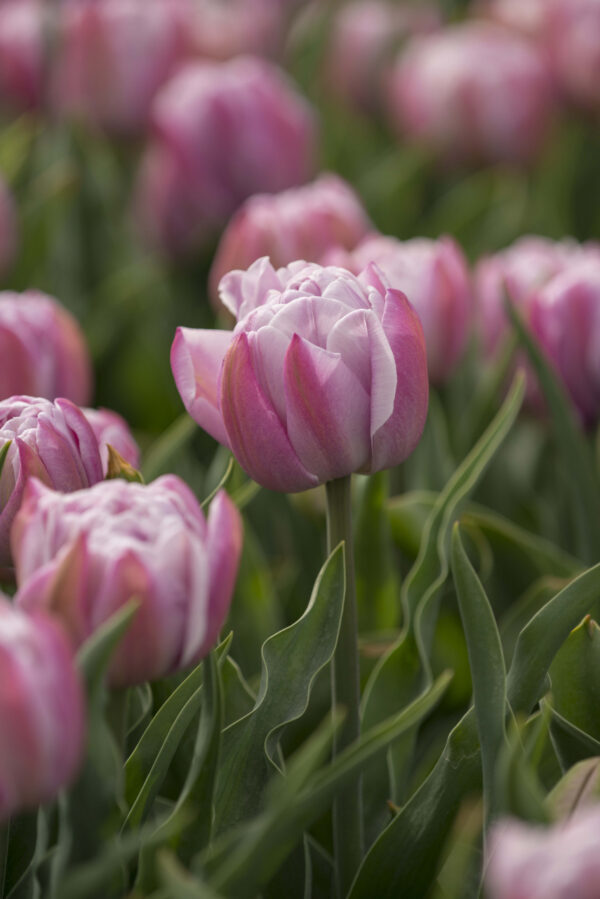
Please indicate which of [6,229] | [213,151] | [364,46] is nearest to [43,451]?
[6,229]

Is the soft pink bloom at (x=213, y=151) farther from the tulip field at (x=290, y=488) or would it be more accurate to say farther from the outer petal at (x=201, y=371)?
the outer petal at (x=201, y=371)

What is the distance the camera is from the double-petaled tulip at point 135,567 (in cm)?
38

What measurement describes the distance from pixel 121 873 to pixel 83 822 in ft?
0.21

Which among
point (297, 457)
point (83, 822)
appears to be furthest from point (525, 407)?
point (83, 822)

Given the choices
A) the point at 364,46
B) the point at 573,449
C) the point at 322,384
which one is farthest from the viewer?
the point at 364,46

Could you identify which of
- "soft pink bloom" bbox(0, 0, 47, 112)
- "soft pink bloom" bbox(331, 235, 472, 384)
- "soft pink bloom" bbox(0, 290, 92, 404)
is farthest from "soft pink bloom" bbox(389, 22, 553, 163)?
"soft pink bloom" bbox(0, 290, 92, 404)

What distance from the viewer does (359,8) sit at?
71.9 inches

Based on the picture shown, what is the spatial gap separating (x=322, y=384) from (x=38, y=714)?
0.18 m

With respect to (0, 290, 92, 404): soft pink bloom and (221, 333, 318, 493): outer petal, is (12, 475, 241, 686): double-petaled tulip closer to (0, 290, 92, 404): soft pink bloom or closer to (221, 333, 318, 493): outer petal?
(221, 333, 318, 493): outer petal

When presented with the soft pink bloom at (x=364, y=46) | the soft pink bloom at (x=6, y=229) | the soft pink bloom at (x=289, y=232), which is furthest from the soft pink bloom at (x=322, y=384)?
the soft pink bloom at (x=364, y=46)

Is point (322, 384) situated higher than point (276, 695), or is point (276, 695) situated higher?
point (322, 384)

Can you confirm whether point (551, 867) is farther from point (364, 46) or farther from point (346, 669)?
point (364, 46)

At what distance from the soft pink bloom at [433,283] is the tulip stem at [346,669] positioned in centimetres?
24

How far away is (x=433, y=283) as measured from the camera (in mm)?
716
